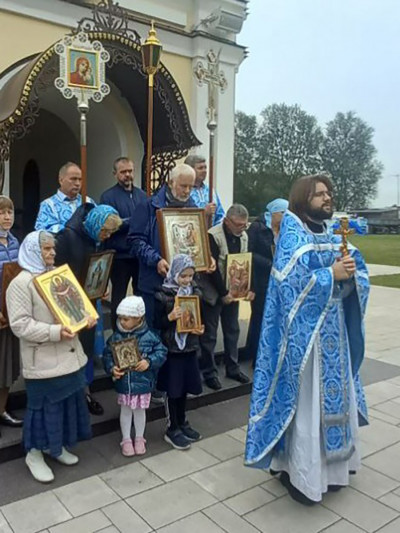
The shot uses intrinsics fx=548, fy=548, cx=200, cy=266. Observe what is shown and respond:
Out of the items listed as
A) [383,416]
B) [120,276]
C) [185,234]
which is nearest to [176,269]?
[185,234]

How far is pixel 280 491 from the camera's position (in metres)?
3.37

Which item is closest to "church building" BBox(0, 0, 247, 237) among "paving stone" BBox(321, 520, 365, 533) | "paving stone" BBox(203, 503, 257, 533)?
"paving stone" BBox(203, 503, 257, 533)

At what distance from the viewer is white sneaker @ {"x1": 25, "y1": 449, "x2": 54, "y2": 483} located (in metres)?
3.40

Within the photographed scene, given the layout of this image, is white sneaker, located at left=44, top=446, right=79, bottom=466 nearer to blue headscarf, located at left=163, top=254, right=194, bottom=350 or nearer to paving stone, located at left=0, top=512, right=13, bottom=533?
paving stone, located at left=0, top=512, right=13, bottom=533

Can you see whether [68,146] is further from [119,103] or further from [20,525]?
[20,525]

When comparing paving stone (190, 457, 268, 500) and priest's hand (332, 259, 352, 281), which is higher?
priest's hand (332, 259, 352, 281)

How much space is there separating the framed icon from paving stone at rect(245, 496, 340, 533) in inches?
74.2

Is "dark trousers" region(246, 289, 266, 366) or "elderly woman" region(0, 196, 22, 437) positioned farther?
"dark trousers" region(246, 289, 266, 366)

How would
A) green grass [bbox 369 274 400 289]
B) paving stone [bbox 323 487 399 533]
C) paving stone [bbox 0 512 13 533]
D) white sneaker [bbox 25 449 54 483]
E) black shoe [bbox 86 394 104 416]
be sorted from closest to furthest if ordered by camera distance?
paving stone [bbox 0 512 13 533] → paving stone [bbox 323 487 399 533] → white sneaker [bbox 25 449 54 483] → black shoe [bbox 86 394 104 416] → green grass [bbox 369 274 400 289]

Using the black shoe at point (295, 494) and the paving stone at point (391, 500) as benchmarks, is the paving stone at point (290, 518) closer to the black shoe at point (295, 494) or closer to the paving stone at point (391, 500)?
the black shoe at point (295, 494)

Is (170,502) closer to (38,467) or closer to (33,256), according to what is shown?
(38,467)

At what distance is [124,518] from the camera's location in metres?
3.04

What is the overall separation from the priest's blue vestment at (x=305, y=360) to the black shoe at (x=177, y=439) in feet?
2.53

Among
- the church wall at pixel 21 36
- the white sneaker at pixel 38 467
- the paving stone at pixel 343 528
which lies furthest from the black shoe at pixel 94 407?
the church wall at pixel 21 36
